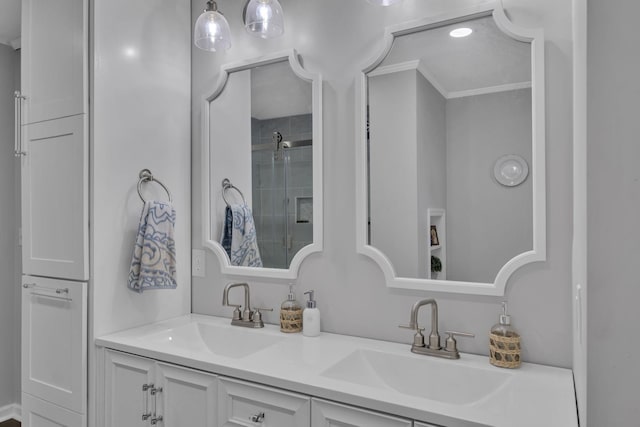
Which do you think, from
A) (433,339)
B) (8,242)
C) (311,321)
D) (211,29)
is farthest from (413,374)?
(8,242)

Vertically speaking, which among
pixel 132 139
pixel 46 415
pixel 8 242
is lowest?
pixel 46 415

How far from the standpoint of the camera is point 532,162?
140 centimetres

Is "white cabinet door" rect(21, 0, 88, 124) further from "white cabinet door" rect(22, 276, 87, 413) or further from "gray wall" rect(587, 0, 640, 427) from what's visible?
"gray wall" rect(587, 0, 640, 427)

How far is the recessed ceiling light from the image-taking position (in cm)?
150

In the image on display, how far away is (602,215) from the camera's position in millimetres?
635

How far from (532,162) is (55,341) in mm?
2055

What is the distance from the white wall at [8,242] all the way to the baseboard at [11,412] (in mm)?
25

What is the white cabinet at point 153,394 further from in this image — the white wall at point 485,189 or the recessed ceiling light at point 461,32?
the recessed ceiling light at point 461,32

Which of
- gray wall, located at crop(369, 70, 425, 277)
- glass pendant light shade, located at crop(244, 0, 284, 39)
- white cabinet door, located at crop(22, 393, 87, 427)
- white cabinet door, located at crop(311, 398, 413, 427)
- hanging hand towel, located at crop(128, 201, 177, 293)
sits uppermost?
glass pendant light shade, located at crop(244, 0, 284, 39)

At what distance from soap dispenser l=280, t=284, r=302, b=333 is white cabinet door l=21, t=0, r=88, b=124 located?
118 centimetres

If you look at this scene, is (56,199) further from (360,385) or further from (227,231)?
(360,385)

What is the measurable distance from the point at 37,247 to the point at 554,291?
2.13m

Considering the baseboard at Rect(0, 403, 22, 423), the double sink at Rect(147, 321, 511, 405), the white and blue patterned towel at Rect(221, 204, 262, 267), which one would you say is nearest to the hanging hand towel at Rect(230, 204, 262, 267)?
the white and blue patterned towel at Rect(221, 204, 262, 267)

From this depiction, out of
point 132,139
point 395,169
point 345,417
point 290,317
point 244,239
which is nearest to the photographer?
point 345,417
